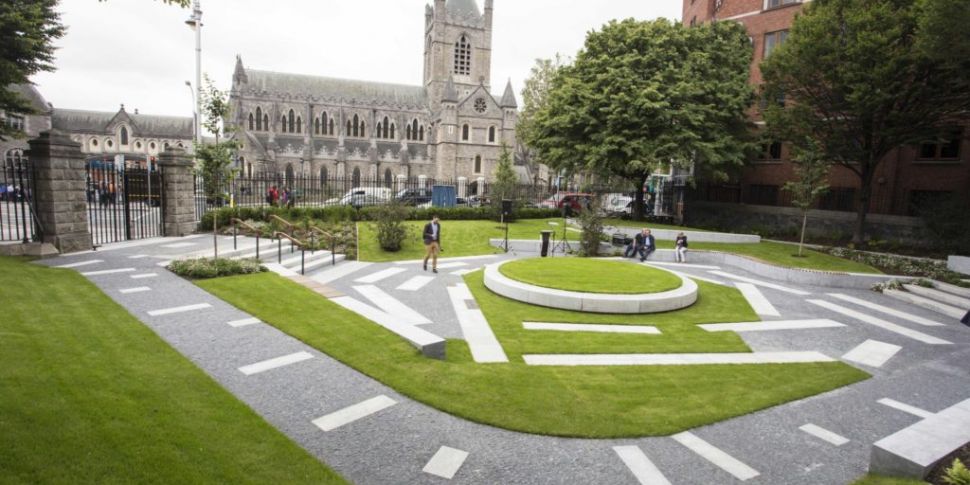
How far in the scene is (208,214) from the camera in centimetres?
1936

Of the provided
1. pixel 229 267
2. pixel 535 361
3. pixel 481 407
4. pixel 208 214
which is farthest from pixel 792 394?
pixel 208 214

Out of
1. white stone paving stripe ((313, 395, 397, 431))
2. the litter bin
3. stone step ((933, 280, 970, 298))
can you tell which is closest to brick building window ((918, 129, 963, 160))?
stone step ((933, 280, 970, 298))

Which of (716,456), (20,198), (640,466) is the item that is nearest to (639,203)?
(716,456)

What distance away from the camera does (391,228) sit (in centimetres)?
1852

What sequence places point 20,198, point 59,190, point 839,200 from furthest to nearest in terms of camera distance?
point 839,200
point 20,198
point 59,190

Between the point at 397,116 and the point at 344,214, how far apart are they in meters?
45.3

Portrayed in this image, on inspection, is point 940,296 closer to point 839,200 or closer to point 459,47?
point 839,200

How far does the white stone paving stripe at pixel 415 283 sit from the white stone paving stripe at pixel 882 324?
10577 millimetres

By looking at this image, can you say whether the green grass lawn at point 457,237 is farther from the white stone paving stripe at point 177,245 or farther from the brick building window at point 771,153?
the brick building window at point 771,153

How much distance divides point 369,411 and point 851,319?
1184cm

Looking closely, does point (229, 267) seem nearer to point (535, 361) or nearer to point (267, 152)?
point (535, 361)

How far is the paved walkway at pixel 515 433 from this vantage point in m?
5.14

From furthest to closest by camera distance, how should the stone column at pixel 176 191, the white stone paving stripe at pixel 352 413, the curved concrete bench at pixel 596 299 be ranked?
the stone column at pixel 176 191
the curved concrete bench at pixel 596 299
the white stone paving stripe at pixel 352 413

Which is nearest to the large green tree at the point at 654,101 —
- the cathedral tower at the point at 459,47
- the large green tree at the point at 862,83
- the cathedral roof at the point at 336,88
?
the large green tree at the point at 862,83
